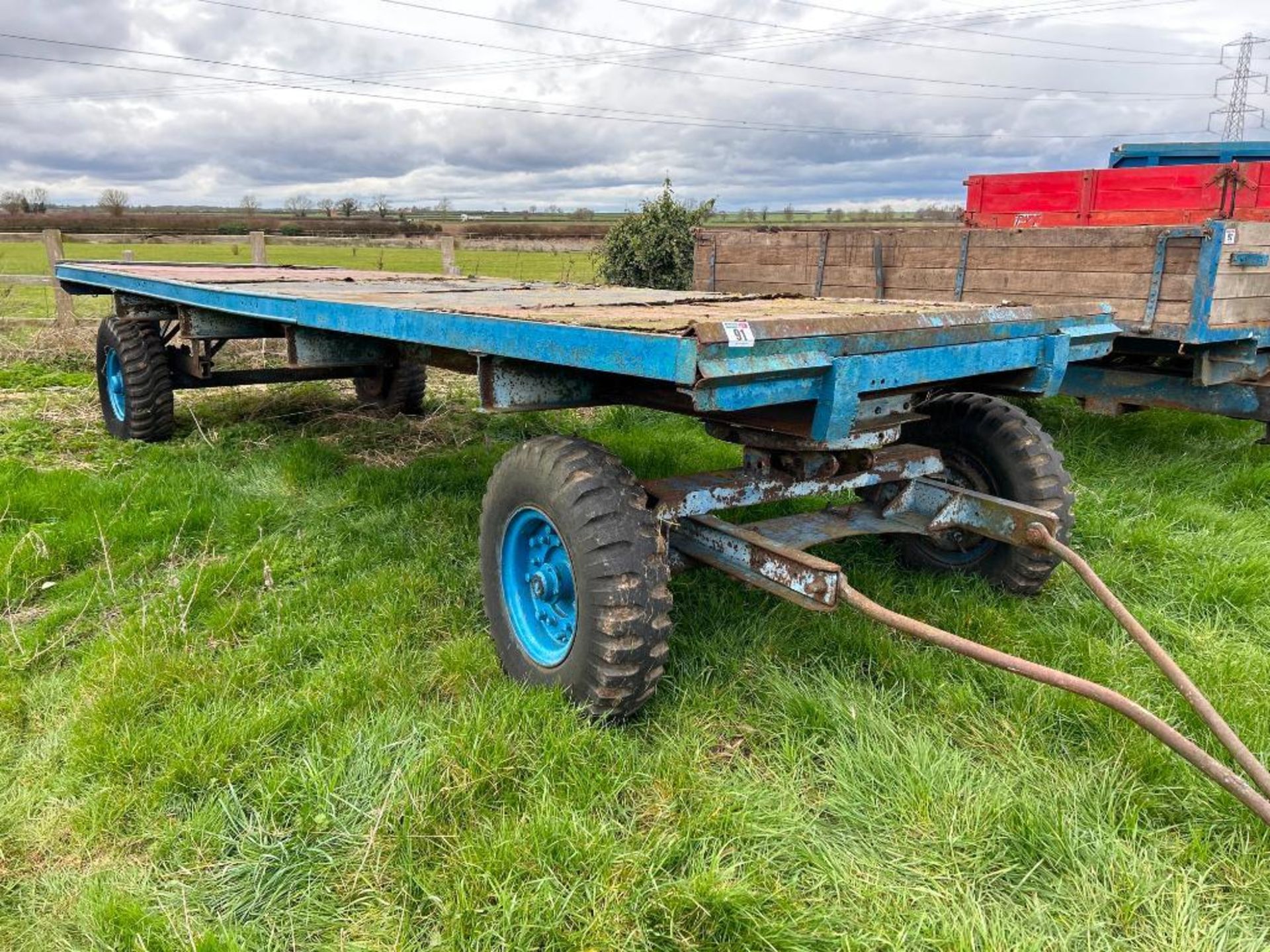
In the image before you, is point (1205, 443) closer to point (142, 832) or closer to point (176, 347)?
point (142, 832)

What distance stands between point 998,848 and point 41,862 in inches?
102

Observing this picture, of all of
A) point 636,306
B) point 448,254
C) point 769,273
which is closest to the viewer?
point 636,306

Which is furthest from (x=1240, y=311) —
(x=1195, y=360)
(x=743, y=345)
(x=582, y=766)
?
(x=582, y=766)

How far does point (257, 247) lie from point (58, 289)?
277 cm

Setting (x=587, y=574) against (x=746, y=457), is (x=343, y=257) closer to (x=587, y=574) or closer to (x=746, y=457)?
(x=746, y=457)

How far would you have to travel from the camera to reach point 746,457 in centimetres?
335

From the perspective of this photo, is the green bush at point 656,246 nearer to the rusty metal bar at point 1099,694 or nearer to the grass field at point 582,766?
the grass field at point 582,766

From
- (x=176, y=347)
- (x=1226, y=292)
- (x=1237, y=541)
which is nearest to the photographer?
(x=1237, y=541)

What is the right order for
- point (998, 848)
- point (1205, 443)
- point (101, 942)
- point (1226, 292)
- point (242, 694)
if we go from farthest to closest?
point (1205, 443) → point (1226, 292) → point (242, 694) → point (998, 848) → point (101, 942)

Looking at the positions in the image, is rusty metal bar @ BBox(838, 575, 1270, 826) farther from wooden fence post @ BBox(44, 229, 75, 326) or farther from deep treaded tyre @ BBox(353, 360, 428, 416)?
wooden fence post @ BBox(44, 229, 75, 326)

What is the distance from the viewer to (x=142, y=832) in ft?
8.29

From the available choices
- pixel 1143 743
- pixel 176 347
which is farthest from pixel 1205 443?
pixel 176 347

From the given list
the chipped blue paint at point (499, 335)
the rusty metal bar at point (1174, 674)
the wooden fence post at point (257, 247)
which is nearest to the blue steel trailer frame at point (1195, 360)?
the rusty metal bar at point (1174, 674)

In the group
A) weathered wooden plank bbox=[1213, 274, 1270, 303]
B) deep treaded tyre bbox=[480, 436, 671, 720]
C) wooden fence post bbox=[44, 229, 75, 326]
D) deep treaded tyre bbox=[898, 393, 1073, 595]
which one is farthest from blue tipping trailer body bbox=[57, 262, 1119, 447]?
wooden fence post bbox=[44, 229, 75, 326]
